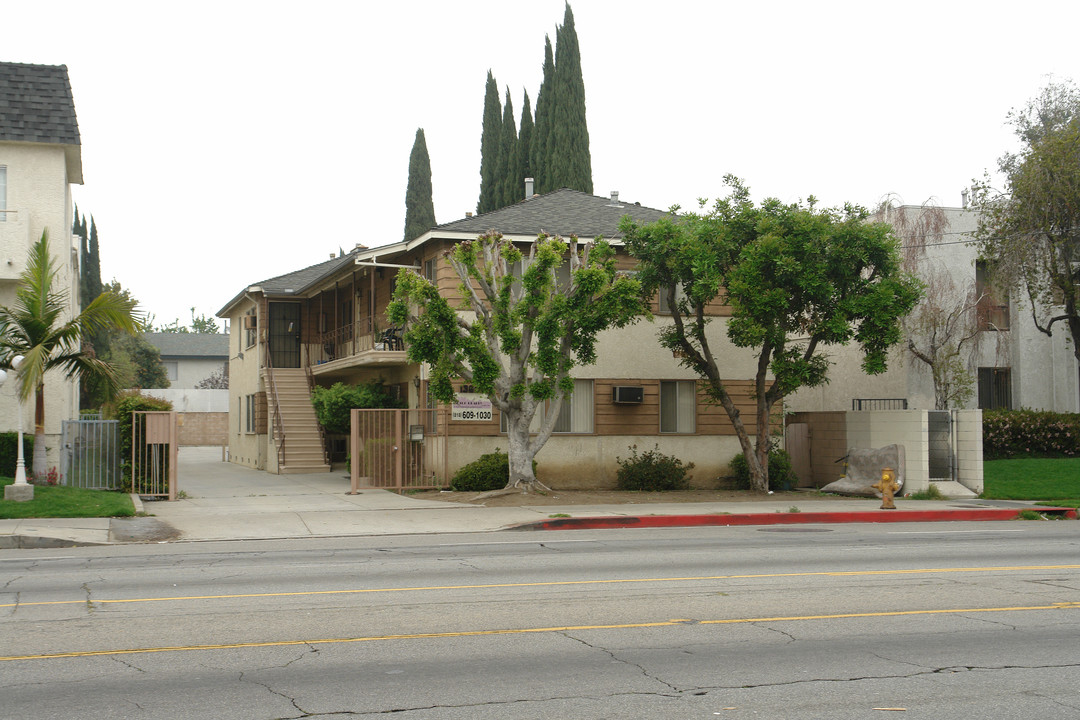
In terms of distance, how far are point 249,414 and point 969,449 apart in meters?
25.5

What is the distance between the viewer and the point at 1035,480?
2502cm

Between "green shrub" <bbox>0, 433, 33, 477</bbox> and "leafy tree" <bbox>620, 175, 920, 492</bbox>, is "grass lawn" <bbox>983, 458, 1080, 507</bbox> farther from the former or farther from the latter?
"green shrub" <bbox>0, 433, 33, 477</bbox>

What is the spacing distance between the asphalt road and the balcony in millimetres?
12378

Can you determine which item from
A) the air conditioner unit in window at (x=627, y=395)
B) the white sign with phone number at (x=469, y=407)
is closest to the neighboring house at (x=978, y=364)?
the air conditioner unit in window at (x=627, y=395)

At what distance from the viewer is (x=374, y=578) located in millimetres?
11219

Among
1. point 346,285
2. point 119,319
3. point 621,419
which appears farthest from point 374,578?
point 346,285

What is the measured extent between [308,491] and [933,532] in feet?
47.0

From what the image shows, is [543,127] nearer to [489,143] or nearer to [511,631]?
[489,143]

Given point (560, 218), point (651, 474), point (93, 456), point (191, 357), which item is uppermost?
point (560, 218)

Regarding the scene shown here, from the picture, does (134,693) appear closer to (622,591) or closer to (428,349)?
(622,591)

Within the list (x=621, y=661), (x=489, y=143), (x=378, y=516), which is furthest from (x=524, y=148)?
(x=621, y=661)

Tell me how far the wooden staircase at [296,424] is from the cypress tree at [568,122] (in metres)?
19.7

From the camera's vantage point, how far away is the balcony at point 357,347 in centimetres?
2592

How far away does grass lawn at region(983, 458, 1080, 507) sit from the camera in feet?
74.5
